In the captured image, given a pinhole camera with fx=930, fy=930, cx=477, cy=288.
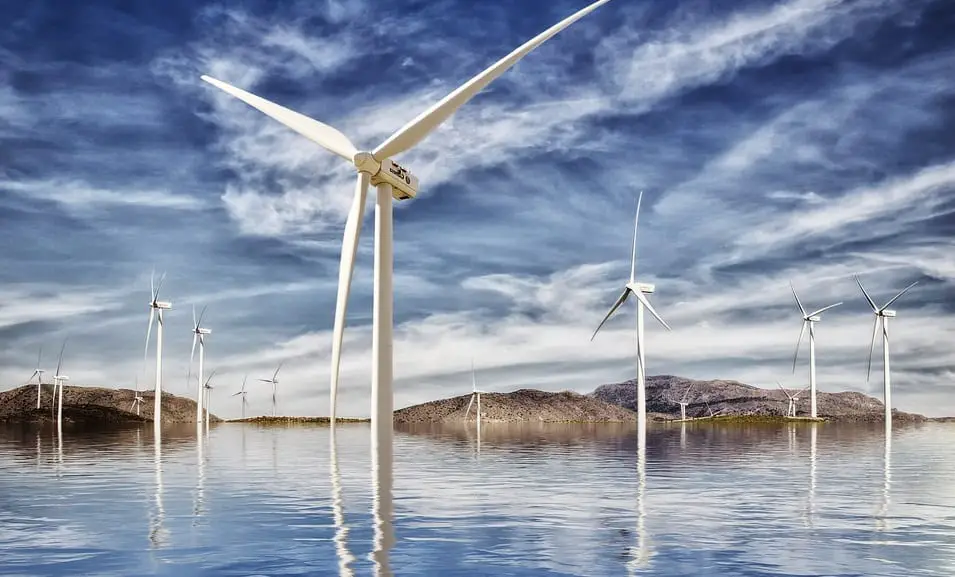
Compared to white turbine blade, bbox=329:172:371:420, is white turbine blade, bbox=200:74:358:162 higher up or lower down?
higher up

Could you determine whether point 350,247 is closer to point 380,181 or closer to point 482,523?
point 380,181

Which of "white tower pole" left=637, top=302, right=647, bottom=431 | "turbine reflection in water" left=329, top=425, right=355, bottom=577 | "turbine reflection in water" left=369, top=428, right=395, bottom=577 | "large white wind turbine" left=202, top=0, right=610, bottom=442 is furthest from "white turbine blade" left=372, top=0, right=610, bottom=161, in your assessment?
"white tower pole" left=637, top=302, right=647, bottom=431

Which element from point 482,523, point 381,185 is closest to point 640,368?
point 381,185

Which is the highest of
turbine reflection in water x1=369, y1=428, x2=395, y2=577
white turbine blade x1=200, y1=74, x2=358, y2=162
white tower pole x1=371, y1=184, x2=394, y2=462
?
white turbine blade x1=200, y1=74, x2=358, y2=162

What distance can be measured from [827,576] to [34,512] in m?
29.1

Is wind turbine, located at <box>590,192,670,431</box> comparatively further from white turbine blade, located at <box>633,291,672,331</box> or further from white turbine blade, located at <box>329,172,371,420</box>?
white turbine blade, located at <box>329,172,371,420</box>

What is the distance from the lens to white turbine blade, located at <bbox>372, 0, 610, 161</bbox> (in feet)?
183

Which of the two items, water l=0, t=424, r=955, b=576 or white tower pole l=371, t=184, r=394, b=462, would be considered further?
white tower pole l=371, t=184, r=394, b=462

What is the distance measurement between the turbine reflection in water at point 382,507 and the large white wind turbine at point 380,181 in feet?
6.06

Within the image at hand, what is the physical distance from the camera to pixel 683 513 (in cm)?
3394

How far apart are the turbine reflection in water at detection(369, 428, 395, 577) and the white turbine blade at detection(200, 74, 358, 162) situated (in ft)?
64.4

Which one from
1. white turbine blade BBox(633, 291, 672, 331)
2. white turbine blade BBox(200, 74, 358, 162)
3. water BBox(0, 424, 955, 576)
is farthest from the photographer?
white turbine blade BBox(633, 291, 672, 331)

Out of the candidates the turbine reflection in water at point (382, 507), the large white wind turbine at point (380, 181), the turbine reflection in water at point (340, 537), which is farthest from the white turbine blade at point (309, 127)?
the turbine reflection in water at point (340, 537)

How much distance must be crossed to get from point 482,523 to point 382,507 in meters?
6.15
